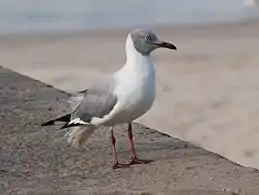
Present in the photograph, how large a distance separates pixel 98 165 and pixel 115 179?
45 centimetres

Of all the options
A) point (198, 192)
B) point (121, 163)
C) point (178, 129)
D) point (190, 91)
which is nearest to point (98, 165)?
point (121, 163)

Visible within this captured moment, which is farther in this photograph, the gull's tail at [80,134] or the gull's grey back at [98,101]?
the gull's tail at [80,134]

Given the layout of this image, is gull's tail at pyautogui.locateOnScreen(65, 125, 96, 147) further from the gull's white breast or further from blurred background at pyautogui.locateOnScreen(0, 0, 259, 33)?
blurred background at pyautogui.locateOnScreen(0, 0, 259, 33)

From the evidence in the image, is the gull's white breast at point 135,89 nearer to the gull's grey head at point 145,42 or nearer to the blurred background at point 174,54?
the gull's grey head at point 145,42

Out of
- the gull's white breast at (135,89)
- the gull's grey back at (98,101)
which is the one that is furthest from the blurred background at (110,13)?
the gull's white breast at (135,89)

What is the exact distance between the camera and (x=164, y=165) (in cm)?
664

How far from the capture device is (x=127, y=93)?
6219 millimetres

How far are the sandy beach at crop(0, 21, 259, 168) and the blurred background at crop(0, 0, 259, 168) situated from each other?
11 mm

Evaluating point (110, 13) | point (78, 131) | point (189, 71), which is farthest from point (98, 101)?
point (110, 13)

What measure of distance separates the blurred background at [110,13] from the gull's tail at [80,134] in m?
12.0

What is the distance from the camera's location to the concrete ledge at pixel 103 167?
598 cm

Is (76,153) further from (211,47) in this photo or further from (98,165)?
(211,47)

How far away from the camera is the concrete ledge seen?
5.98 metres

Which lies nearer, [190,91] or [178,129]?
[178,129]
